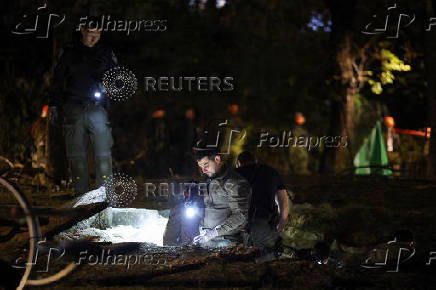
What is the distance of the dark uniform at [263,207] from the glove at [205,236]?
1.44 feet

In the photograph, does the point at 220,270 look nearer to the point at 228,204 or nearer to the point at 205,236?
the point at 205,236

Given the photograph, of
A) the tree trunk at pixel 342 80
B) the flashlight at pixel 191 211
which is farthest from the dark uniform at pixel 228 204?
the tree trunk at pixel 342 80

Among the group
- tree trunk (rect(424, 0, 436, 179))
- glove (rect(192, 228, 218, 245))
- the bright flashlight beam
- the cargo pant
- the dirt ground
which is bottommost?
the dirt ground

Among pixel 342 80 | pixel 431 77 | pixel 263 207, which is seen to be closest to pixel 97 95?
pixel 263 207

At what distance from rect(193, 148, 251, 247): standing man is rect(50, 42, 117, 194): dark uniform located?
2.17 m

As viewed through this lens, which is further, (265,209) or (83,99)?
(83,99)

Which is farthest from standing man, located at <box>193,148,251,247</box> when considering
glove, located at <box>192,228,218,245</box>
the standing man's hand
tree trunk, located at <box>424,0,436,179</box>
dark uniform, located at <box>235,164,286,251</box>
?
tree trunk, located at <box>424,0,436,179</box>

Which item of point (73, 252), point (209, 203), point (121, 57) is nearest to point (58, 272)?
point (73, 252)

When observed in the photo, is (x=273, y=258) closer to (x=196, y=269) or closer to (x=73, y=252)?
(x=196, y=269)

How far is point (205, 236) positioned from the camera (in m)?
7.25

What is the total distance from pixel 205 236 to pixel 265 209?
809 millimetres

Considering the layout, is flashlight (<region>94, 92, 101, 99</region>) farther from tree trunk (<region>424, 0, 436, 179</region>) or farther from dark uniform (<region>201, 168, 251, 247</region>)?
tree trunk (<region>424, 0, 436, 179</region>)

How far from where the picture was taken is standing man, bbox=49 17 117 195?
8.41 meters

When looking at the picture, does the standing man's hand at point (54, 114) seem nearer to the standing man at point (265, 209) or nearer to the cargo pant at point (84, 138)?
the cargo pant at point (84, 138)
